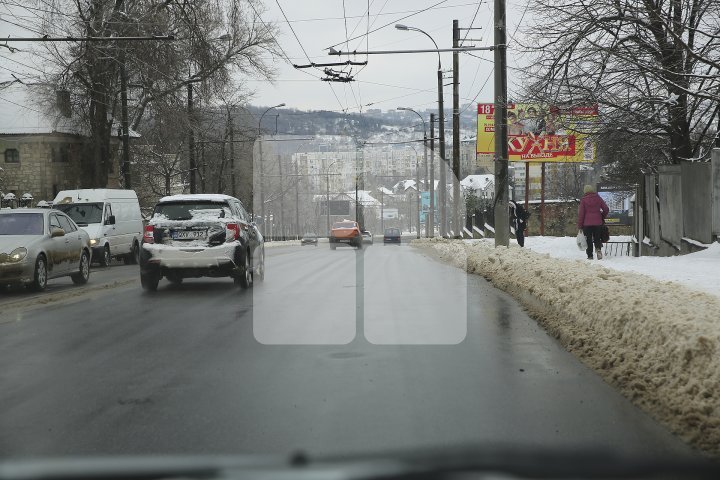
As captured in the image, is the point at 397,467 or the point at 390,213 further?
the point at 390,213

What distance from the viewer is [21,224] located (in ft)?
52.6

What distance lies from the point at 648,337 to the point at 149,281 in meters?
9.97

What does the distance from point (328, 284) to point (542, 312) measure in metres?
5.54

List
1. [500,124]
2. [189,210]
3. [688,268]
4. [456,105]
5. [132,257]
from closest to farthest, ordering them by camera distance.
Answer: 1. [688,268]
2. [189,210]
3. [500,124]
4. [132,257]
5. [456,105]

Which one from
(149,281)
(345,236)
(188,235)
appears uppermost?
(188,235)

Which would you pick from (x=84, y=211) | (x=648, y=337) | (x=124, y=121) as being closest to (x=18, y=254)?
(x=84, y=211)

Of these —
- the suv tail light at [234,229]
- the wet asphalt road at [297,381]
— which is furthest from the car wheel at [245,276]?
the wet asphalt road at [297,381]

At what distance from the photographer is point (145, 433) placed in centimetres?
495

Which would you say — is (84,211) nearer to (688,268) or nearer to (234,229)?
(234,229)

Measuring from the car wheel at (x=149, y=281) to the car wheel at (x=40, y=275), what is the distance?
202 centimetres

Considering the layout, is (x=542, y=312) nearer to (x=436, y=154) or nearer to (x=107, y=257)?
(x=107, y=257)

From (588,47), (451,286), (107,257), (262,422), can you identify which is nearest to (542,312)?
(451,286)

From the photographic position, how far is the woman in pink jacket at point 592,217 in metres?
18.2

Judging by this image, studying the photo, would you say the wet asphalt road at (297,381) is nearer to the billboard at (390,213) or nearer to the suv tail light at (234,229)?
the suv tail light at (234,229)
